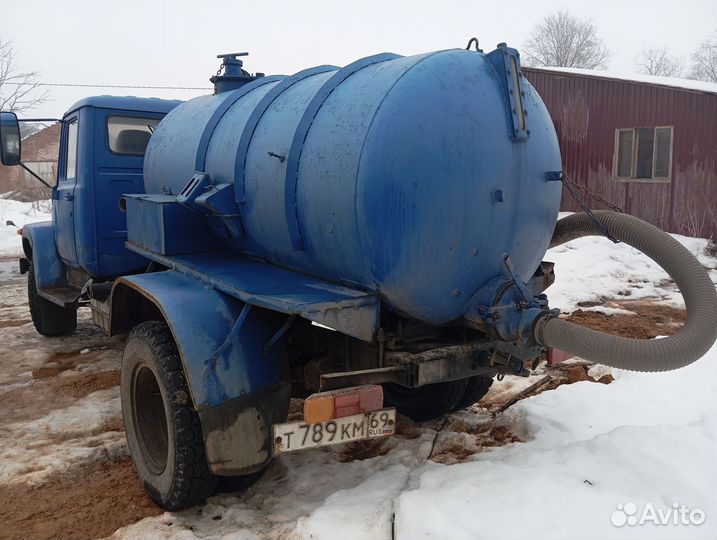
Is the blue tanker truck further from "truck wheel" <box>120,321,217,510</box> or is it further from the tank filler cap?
the tank filler cap

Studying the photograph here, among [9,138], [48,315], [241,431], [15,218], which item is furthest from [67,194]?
[15,218]

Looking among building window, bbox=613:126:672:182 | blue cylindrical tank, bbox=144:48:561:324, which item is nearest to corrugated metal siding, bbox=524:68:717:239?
building window, bbox=613:126:672:182

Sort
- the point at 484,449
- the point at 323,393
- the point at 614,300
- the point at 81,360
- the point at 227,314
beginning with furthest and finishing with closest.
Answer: the point at 614,300 < the point at 81,360 < the point at 484,449 < the point at 227,314 < the point at 323,393

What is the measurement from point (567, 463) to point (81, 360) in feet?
15.8

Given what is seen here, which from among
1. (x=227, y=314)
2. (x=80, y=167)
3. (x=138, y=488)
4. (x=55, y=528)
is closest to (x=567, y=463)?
(x=227, y=314)

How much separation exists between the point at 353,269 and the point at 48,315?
5216 millimetres

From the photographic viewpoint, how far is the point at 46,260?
6418 millimetres

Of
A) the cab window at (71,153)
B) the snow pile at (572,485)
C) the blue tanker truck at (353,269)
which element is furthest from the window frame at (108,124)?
the snow pile at (572,485)

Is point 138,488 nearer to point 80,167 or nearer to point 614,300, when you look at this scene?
point 80,167

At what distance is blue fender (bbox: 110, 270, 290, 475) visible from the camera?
3033 mm

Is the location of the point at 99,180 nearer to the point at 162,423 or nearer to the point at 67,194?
the point at 67,194

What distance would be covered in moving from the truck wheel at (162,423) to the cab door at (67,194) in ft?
8.21

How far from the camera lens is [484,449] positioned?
389 centimetres

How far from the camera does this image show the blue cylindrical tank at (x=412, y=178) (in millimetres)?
2771
